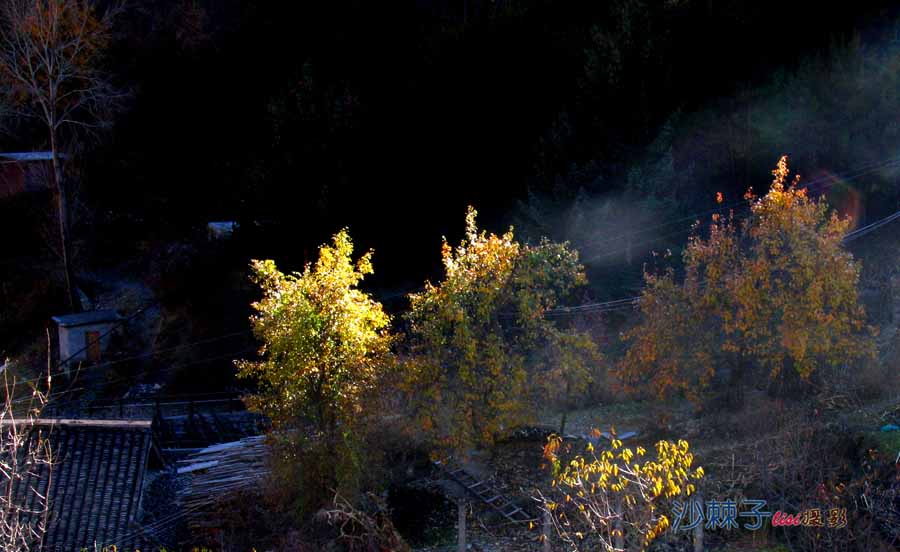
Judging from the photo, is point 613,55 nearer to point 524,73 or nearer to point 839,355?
point 524,73

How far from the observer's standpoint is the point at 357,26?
2812 cm

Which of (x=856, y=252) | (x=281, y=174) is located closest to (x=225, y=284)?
(x=281, y=174)

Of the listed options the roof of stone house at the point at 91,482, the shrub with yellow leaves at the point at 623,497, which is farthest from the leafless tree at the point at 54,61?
the shrub with yellow leaves at the point at 623,497

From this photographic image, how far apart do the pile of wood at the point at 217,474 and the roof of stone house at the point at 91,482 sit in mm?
819

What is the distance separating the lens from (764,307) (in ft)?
42.0

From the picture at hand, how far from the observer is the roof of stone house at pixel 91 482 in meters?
12.8

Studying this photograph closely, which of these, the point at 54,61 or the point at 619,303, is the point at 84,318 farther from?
the point at 619,303

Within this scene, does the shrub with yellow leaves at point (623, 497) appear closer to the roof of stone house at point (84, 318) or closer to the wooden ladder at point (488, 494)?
the wooden ladder at point (488, 494)

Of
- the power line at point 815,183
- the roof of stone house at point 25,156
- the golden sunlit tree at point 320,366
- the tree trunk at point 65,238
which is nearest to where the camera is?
the golden sunlit tree at point 320,366

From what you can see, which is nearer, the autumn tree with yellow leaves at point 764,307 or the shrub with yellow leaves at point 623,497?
the shrub with yellow leaves at point 623,497

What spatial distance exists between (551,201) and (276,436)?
11.0 metres

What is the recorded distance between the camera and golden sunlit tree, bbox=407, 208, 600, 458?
39.3ft

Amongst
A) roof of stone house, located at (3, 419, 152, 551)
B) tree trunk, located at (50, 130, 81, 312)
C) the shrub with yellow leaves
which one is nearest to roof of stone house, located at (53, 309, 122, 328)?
tree trunk, located at (50, 130, 81, 312)

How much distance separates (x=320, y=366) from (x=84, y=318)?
15.1 meters
